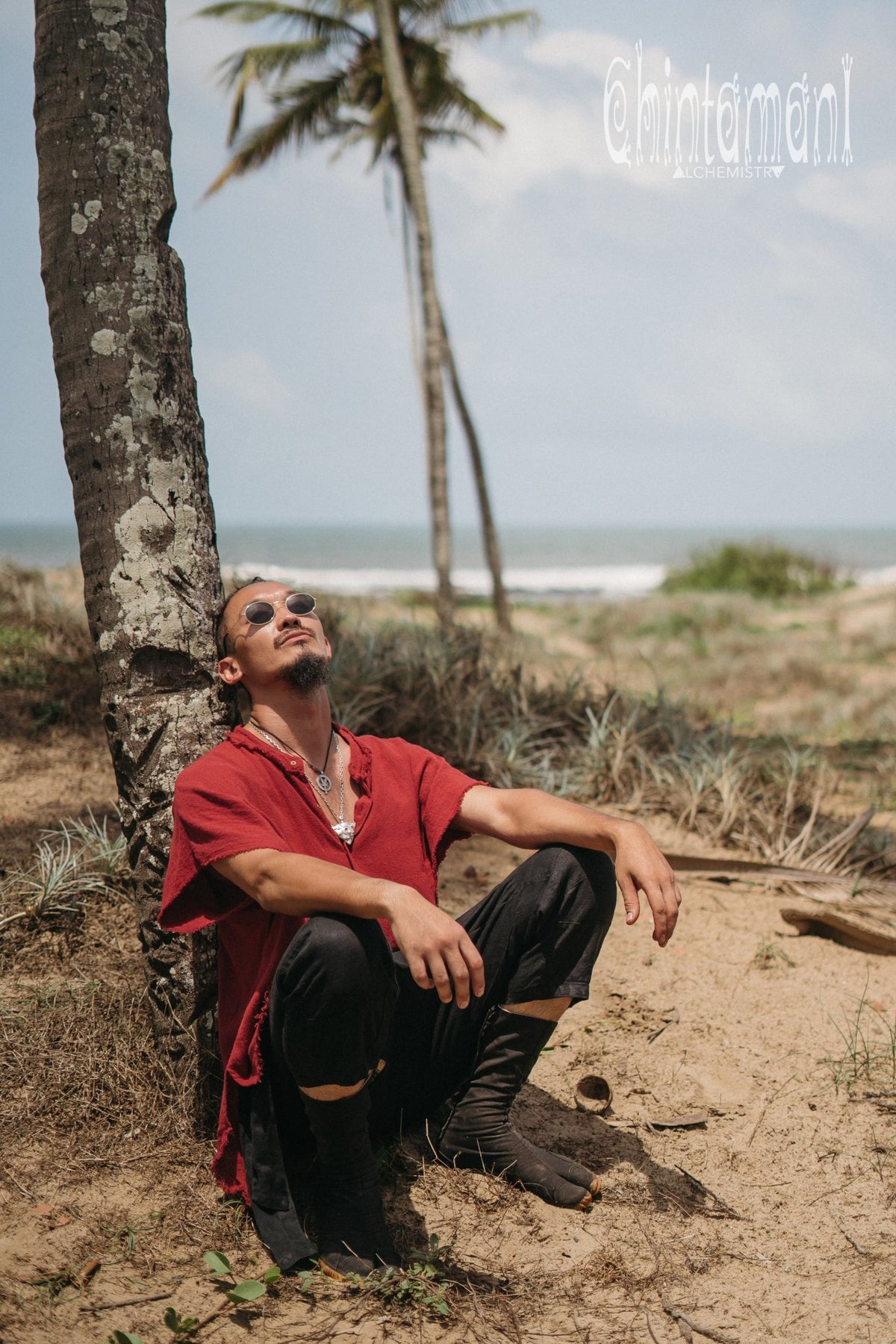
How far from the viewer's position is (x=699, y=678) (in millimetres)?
12703

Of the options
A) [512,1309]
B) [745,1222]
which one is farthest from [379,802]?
[745,1222]

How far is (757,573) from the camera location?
2469cm

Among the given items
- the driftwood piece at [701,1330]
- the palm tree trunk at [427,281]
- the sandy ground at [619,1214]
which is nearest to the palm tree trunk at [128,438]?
the sandy ground at [619,1214]

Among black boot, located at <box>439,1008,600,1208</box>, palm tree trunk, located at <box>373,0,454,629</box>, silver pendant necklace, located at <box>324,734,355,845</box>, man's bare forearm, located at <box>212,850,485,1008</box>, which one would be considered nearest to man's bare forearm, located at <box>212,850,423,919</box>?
man's bare forearm, located at <box>212,850,485,1008</box>

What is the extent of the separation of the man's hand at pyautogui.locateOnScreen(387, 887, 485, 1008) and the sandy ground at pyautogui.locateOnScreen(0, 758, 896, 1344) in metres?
0.75

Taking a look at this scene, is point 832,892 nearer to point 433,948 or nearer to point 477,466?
point 433,948

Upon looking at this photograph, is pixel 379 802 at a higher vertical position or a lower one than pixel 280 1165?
higher

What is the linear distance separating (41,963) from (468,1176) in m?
1.66

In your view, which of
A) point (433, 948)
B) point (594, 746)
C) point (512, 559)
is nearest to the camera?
point (433, 948)

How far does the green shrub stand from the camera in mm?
24062

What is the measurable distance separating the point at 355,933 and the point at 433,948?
18 centimetres

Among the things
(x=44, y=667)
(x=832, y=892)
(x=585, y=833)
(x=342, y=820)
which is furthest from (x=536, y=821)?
(x=44, y=667)

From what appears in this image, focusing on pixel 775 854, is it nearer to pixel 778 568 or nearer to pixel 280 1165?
pixel 280 1165

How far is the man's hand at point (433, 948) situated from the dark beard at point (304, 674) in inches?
28.1
